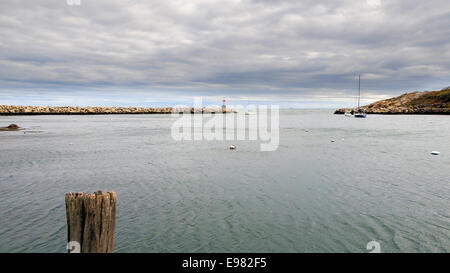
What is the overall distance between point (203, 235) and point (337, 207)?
6.85 meters

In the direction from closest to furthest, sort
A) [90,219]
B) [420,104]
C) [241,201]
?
[90,219]
[241,201]
[420,104]

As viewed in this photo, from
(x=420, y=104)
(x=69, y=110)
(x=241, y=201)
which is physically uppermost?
(x=420, y=104)

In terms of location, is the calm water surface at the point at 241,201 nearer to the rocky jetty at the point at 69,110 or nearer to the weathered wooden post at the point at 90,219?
the weathered wooden post at the point at 90,219

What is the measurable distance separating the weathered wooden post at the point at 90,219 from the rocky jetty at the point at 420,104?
172337 mm

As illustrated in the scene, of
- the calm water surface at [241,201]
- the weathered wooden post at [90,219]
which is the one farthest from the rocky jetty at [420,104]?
the weathered wooden post at [90,219]

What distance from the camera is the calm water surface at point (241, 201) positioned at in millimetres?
10500

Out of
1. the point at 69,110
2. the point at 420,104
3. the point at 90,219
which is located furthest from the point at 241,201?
the point at 420,104

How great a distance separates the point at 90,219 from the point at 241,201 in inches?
364

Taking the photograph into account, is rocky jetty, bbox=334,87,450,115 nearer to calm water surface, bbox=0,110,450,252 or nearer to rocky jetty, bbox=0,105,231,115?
rocky jetty, bbox=0,105,231,115

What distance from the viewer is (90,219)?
6.65 m

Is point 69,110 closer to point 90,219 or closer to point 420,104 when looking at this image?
point 90,219
